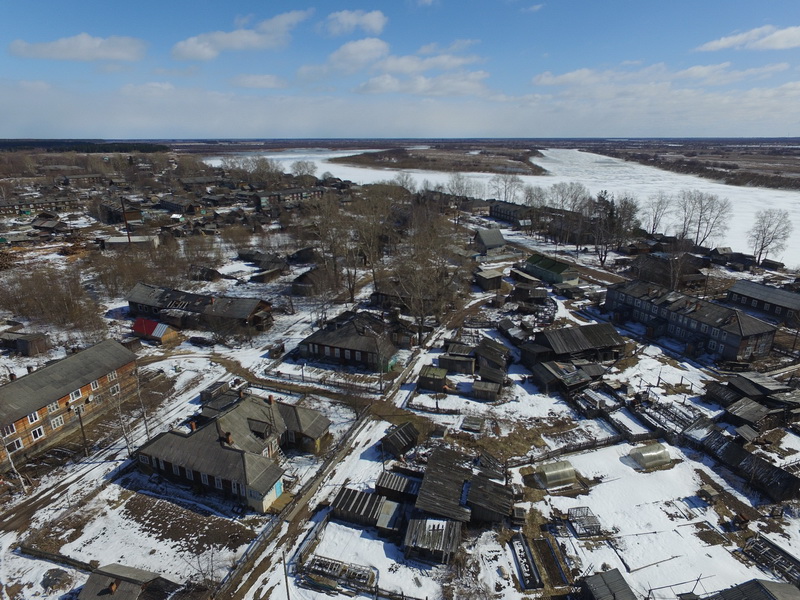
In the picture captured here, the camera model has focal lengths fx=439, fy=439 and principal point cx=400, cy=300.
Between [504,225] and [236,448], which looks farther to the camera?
[504,225]

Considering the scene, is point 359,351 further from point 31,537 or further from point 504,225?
point 504,225

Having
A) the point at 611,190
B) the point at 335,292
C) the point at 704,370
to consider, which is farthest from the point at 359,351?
the point at 611,190

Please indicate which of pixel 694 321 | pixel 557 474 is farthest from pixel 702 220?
pixel 557 474

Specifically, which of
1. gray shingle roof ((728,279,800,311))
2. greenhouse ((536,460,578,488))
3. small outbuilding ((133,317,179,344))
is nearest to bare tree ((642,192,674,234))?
gray shingle roof ((728,279,800,311))

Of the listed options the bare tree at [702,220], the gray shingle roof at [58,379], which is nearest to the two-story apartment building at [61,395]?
the gray shingle roof at [58,379]

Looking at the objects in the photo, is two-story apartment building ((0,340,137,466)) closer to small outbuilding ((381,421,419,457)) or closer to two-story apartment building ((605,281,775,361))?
small outbuilding ((381,421,419,457))

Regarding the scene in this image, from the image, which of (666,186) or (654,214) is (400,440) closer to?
(654,214)
